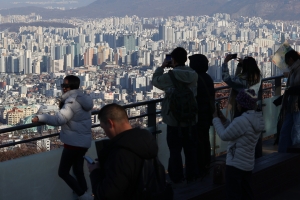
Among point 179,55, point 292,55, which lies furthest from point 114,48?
point 179,55

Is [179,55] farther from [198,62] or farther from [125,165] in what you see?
[125,165]

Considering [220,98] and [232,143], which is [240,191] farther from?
[220,98]

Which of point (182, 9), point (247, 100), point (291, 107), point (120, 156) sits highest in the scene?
point (182, 9)

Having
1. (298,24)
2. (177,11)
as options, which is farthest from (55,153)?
(177,11)

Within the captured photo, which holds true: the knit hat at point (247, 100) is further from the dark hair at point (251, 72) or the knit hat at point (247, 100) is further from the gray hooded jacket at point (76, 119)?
the dark hair at point (251, 72)

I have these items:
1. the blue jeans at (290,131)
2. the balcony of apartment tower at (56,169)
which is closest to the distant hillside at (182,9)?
the blue jeans at (290,131)

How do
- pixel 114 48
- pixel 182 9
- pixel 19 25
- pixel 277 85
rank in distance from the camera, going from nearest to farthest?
pixel 277 85, pixel 114 48, pixel 19 25, pixel 182 9

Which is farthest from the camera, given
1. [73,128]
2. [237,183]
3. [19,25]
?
[19,25]
